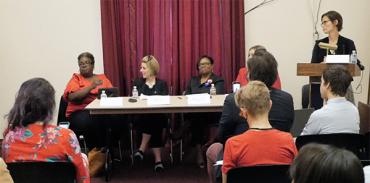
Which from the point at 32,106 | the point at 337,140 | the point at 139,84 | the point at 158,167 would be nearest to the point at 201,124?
the point at 158,167

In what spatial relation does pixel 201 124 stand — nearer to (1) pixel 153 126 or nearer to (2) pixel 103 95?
(1) pixel 153 126

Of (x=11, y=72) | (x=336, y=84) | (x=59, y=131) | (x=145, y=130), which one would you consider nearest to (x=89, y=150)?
(x=145, y=130)

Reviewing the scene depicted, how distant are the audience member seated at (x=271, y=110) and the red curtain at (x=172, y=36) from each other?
2.61m

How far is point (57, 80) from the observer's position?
5.62m

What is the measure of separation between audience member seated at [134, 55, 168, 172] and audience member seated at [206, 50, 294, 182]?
1.91 meters

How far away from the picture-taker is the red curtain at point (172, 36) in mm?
5355

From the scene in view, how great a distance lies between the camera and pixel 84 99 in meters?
4.55

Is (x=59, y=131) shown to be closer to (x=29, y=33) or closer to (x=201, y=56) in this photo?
(x=201, y=56)

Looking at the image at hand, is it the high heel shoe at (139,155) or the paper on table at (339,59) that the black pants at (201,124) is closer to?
the high heel shoe at (139,155)

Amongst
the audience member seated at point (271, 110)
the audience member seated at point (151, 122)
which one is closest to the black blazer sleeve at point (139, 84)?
the audience member seated at point (151, 122)

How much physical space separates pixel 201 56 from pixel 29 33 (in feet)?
7.23

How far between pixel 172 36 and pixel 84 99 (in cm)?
145

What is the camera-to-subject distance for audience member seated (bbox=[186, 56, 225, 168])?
4.82m

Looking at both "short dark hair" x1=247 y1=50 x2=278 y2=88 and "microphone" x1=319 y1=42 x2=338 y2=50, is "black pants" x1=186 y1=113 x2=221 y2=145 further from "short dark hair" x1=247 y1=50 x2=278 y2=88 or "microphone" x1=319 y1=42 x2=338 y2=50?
"short dark hair" x1=247 y1=50 x2=278 y2=88
